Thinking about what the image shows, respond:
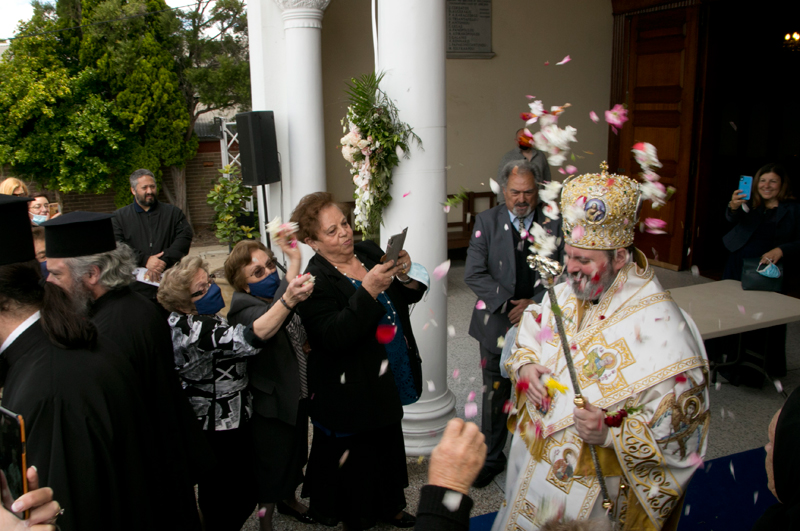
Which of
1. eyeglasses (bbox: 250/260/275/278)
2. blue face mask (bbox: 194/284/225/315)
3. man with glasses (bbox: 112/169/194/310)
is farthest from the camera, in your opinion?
man with glasses (bbox: 112/169/194/310)

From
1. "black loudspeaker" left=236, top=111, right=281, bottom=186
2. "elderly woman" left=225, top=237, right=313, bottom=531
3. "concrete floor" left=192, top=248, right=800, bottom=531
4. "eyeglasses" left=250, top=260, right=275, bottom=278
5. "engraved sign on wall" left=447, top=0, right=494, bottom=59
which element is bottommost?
"concrete floor" left=192, top=248, right=800, bottom=531

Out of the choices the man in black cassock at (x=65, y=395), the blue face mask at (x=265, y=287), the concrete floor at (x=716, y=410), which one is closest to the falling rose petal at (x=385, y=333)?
the blue face mask at (x=265, y=287)

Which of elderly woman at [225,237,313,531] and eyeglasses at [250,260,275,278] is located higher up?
eyeglasses at [250,260,275,278]

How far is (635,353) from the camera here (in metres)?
2.14

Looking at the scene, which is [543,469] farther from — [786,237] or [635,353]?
[786,237]

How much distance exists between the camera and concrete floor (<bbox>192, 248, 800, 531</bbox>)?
3.58 metres

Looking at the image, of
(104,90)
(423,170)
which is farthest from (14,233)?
(104,90)

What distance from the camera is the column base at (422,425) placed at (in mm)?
3963

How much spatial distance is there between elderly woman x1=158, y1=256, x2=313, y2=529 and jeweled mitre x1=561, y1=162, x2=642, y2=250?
1106 millimetres

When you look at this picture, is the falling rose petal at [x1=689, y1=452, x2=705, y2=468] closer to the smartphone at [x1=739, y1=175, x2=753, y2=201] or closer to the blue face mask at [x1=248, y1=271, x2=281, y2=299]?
the blue face mask at [x1=248, y1=271, x2=281, y2=299]

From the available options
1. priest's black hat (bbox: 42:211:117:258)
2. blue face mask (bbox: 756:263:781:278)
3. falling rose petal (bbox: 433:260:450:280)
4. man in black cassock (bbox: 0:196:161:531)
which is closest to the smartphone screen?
man in black cassock (bbox: 0:196:161:531)

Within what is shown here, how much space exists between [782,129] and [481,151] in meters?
4.23

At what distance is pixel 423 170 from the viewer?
145 inches

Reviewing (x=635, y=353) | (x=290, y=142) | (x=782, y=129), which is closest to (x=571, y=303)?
(x=635, y=353)
